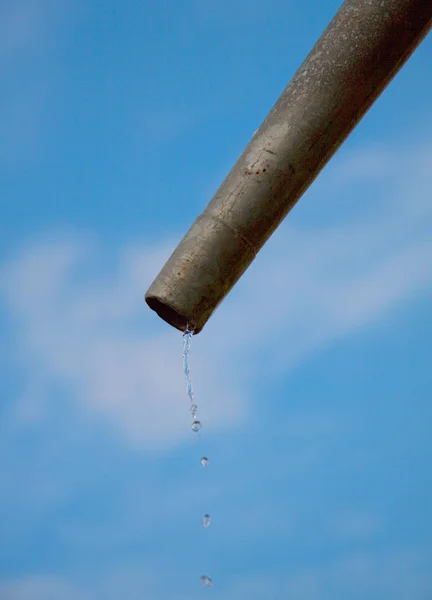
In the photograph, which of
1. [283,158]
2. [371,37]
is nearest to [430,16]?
[371,37]

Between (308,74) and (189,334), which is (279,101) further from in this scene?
(189,334)

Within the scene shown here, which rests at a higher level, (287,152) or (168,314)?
(287,152)

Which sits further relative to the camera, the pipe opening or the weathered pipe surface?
the pipe opening

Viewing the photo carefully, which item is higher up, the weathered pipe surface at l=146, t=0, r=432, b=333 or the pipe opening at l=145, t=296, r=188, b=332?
the weathered pipe surface at l=146, t=0, r=432, b=333

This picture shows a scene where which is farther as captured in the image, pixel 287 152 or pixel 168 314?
pixel 168 314
